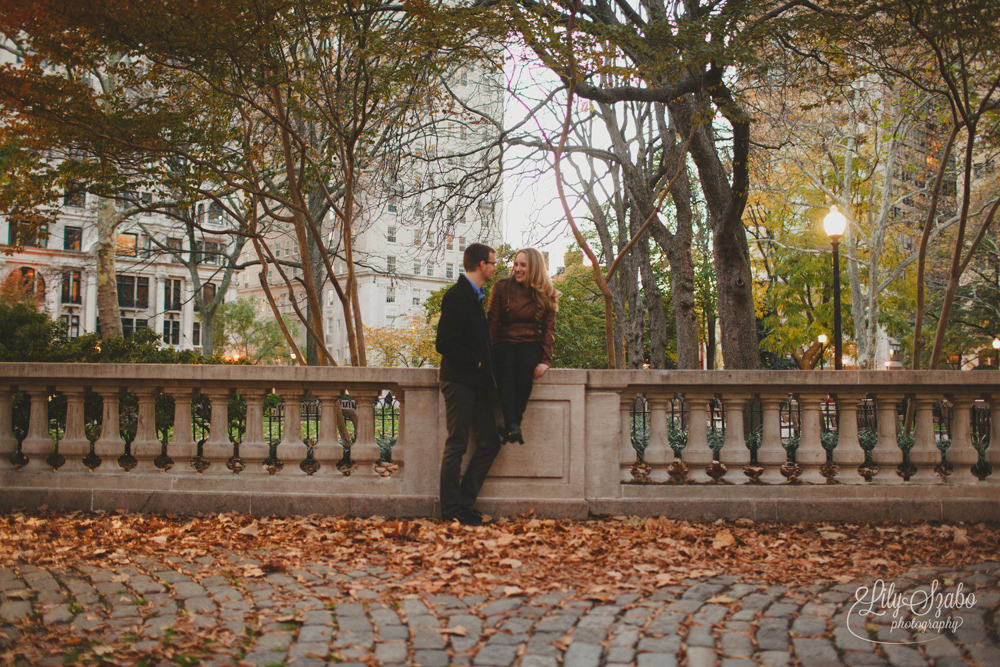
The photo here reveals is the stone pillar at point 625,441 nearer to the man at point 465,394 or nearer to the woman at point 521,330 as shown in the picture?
the woman at point 521,330

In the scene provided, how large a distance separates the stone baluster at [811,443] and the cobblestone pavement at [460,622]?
1566 millimetres

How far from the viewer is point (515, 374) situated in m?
6.01

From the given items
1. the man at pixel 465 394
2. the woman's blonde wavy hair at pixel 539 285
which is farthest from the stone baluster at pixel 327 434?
the woman's blonde wavy hair at pixel 539 285

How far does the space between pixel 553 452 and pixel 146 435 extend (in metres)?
3.40

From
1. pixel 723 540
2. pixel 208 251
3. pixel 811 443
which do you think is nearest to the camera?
pixel 723 540

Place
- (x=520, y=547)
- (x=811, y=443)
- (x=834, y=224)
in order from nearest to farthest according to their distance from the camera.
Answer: (x=520, y=547) → (x=811, y=443) → (x=834, y=224)

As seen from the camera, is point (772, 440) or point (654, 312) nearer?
point (772, 440)

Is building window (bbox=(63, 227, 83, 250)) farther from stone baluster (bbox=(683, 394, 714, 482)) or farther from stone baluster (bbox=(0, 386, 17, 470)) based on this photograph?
stone baluster (bbox=(683, 394, 714, 482))

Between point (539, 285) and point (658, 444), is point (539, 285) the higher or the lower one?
the higher one

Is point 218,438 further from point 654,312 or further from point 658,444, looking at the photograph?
point 654,312

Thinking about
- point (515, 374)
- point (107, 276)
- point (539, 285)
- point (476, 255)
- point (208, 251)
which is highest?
point (208, 251)

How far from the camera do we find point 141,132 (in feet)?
26.6

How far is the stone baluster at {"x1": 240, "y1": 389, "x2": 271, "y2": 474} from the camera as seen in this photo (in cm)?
627

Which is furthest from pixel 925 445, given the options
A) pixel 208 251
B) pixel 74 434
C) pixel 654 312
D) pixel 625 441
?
pixel 208 251
